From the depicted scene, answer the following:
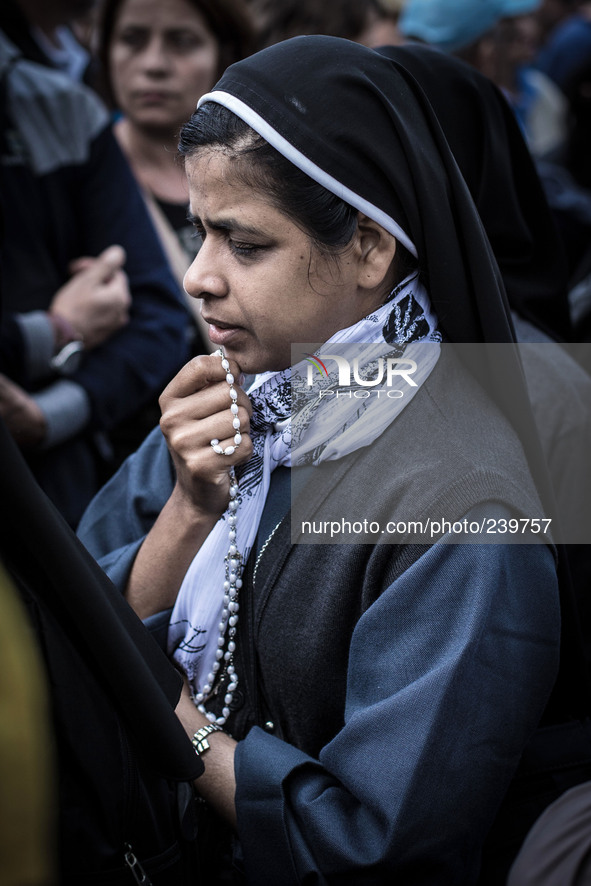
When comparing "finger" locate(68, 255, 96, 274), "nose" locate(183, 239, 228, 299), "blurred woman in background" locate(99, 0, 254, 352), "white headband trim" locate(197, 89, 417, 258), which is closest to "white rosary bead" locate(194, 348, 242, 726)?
"nose" locate(183, 239, 228, 299)

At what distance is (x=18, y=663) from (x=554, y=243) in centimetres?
187

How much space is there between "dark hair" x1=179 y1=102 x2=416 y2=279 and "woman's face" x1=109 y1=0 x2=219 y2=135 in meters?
2.03

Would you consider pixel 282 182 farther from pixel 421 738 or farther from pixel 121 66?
pixel 121 66

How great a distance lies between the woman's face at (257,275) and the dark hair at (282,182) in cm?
2

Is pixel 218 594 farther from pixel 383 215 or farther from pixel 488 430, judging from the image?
pixel 383 215

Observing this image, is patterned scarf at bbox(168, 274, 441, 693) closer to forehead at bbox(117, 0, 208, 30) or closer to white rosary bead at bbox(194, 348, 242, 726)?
white rosary bead at bbox(194, 348, 242, 726)

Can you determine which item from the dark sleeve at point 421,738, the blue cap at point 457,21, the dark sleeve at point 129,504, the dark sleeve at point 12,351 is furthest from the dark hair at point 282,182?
the blue cap at point 457,21

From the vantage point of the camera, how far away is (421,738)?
57.9 inches

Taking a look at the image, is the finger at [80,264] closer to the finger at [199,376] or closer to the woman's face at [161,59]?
the woman's face at [161,59]

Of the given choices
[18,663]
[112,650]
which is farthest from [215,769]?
[18,663]

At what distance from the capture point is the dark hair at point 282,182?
1.51 m

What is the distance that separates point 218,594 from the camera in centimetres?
177

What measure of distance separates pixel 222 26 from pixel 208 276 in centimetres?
231

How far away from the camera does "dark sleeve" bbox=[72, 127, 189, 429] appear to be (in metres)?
2.86
